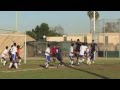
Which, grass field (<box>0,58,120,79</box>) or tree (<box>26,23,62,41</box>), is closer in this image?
grass field (<box>0,58,120,79</box>)

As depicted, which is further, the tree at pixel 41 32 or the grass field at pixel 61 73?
the tree at pixel 41 32

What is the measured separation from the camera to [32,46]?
226 ft

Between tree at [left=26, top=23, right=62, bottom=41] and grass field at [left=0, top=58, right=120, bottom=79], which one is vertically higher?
tree at [left=26, top=23, right=62, bottom=41]

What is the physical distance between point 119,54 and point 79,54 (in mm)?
28750

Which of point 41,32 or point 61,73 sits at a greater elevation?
point 41,32

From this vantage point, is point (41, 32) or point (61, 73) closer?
point (61, 73)

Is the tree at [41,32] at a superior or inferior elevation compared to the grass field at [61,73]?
superior
